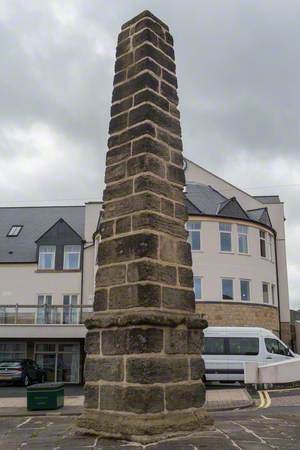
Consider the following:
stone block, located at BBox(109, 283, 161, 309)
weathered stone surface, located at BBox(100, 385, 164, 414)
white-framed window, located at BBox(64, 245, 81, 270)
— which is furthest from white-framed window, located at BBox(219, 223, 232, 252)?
weathered stone surface, located at BBox(100, 385, 164, 414)

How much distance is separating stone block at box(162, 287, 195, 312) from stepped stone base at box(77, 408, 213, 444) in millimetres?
1058

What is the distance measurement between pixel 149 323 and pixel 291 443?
1.70 metres

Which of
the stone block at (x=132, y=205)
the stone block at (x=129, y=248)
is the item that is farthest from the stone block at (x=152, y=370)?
the stone block at (x=132, y=205)

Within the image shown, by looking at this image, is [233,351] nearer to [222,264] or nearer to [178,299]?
[222,264]

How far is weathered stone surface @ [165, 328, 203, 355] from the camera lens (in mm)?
5449

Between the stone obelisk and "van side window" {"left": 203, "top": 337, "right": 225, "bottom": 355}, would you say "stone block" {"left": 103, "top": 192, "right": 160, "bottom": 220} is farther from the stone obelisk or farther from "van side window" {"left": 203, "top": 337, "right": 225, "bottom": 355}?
"van side window" {"left": 203, "top": 337, "right": 225, "bottom": 355}

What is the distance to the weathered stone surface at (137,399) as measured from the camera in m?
5.16

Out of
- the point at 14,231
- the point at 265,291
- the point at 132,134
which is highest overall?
the point at 14,231

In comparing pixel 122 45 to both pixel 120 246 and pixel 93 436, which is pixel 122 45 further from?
pixel 93 436

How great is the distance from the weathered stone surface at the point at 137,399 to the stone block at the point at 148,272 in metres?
1.07

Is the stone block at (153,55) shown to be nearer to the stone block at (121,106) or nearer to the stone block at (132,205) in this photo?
the stone block at (121,106)

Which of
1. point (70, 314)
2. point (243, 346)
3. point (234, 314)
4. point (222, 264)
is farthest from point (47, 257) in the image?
point (243, 346)

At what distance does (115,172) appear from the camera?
246 inches

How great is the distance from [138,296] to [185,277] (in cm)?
71
